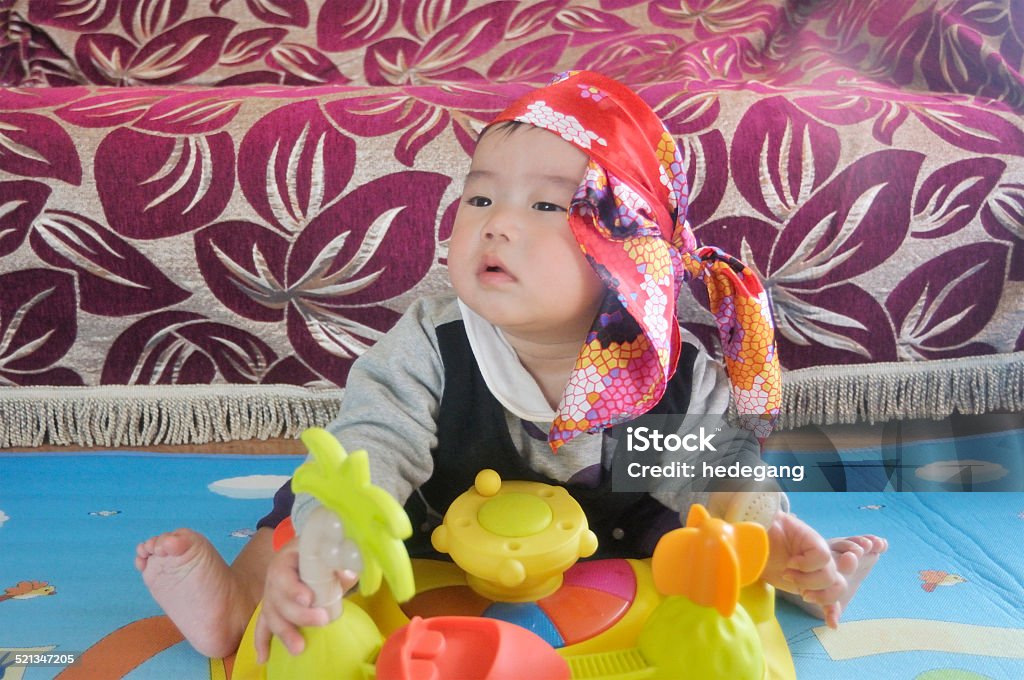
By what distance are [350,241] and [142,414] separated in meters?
0.32

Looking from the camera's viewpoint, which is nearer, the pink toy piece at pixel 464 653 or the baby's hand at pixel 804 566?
the pink toy piece at pixel 464 653

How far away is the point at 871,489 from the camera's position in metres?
0.97

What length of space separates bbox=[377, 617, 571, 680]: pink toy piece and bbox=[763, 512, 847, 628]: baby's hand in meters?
0.21

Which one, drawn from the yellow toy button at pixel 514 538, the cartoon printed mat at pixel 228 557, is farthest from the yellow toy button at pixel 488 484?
the cartoon printed mat at pixel 228 557

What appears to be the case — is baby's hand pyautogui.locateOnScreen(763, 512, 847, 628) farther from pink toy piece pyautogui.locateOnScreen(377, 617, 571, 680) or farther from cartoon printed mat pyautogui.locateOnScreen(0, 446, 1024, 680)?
pink toy piece pyautogui.locateOnScreen(377, 617, 571, 680)

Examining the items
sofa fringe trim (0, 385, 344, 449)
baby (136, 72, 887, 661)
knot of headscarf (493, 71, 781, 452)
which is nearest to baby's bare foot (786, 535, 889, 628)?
baby (136, 72, 887, 661)

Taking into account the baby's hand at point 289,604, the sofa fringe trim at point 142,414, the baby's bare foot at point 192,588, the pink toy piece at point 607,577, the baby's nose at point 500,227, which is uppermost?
the baby's nose at point 500,227

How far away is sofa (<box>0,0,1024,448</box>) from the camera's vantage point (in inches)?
39.6

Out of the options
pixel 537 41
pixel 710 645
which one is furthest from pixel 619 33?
pixel 710 645

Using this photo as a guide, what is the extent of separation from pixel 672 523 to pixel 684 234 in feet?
0.84

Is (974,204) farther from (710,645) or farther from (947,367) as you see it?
(710,645)

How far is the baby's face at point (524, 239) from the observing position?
655mm

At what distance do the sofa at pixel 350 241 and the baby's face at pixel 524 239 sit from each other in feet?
1.12

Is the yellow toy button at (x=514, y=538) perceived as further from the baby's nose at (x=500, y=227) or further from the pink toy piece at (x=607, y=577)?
the baby's nose at (x=500, y=227)
